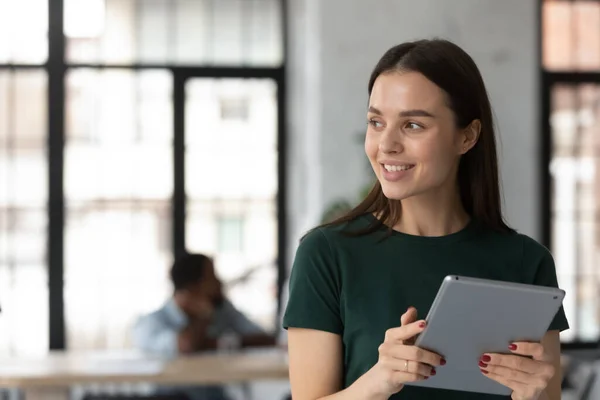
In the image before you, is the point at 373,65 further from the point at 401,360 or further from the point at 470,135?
the point at 401,360

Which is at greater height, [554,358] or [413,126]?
[413,126]

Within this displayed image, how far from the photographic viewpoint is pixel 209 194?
22.1 ft

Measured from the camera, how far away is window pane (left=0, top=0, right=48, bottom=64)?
6445 millimetres

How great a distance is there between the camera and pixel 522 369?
158 cm

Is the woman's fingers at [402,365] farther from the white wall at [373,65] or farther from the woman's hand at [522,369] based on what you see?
the white wall at [373,65]

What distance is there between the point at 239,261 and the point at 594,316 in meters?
2.34

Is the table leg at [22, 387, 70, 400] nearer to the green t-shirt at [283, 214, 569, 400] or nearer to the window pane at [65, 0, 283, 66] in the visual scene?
the window pane at [65, 0, 283, 66]

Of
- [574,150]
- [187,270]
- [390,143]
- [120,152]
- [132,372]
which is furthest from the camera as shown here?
[574,150]

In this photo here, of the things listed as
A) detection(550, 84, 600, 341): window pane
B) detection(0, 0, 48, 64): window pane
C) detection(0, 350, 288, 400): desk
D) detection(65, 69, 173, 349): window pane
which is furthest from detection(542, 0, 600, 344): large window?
detection(0, 0, 48, 64): window pane

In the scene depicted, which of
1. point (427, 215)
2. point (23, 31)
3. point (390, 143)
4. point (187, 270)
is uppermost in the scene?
point (23, 31)

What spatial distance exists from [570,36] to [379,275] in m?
5.39

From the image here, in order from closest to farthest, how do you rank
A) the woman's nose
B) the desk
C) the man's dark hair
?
the woman's nose → the desk → the man's dark hair

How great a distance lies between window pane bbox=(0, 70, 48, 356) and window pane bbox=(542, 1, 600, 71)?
324 centimetres

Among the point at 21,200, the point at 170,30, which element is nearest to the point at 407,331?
the point at 170,30
